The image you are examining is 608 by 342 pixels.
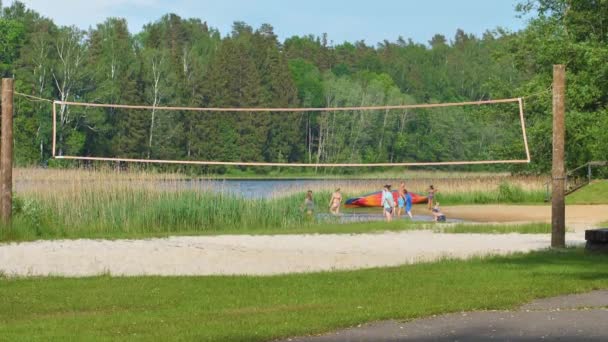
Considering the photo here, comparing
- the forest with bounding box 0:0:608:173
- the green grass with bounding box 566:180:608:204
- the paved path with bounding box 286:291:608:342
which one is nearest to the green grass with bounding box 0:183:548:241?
the green grass with bounding box 566:180:608:204

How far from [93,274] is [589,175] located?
27.6m

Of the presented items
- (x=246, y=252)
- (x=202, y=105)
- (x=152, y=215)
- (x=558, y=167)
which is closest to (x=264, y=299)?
(x=246, y=252)

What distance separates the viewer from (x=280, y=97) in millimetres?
106125

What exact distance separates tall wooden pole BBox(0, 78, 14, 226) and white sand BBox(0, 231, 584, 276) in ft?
2.66

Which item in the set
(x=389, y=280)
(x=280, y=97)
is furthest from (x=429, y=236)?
(x=280, y=97)

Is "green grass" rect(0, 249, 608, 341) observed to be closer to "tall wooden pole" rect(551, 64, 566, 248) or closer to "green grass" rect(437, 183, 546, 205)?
"tall wooden pole" rect(551, 64, 566, 248)

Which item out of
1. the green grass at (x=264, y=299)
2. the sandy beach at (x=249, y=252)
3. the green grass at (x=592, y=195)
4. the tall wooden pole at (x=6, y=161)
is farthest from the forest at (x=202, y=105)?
the green grass at (x=264, y=299)

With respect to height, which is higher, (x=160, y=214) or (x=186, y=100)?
(x=186, y=100)

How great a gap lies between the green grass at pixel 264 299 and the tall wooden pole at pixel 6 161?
6.47 meters

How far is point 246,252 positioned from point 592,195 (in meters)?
21.5

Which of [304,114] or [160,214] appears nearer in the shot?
[160,214]

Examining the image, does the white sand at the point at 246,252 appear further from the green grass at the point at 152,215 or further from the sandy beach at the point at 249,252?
the green grass at the point at 152,215

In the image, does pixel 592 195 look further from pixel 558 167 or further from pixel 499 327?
pixel 499 327

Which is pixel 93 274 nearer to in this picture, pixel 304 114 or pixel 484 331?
pixel 484 331
